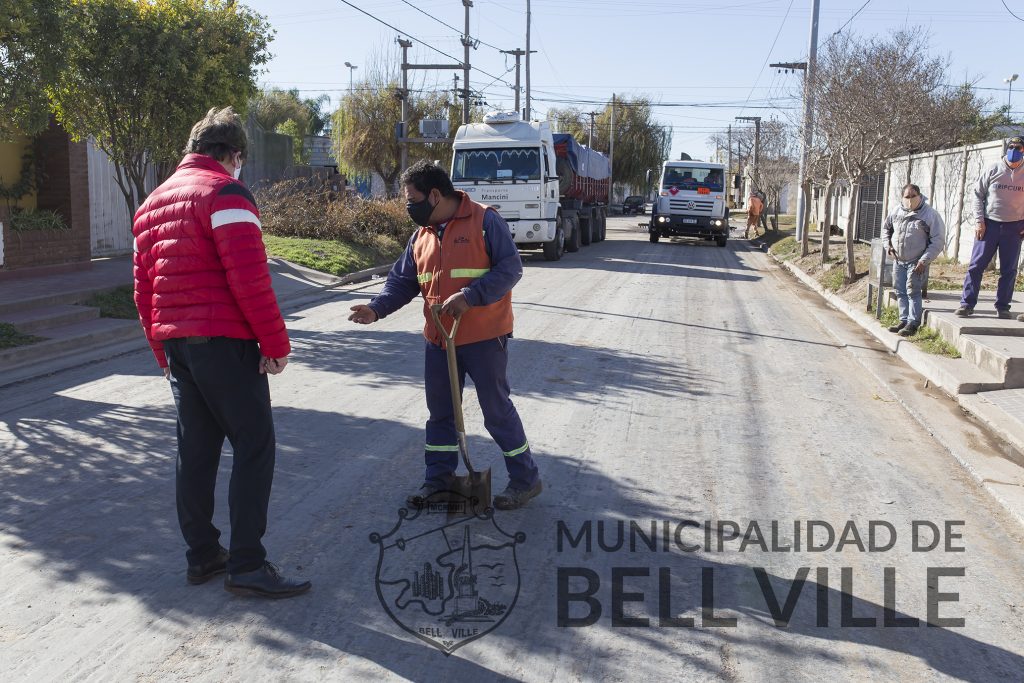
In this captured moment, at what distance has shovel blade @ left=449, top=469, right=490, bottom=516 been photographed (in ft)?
16.1

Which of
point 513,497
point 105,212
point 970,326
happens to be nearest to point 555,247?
point 105,212

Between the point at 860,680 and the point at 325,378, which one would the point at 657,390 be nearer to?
the point at 325,378

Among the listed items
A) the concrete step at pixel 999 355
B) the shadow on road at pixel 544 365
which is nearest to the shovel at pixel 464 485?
the shadow on road at pixel 544 365

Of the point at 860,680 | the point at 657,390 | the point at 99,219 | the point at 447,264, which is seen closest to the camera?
the point at 860,680

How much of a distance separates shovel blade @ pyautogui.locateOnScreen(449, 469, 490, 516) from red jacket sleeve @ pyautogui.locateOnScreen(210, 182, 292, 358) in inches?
60.9

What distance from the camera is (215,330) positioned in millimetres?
3672

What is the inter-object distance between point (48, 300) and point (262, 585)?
367 inches

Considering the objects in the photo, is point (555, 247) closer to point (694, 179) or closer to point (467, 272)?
point (694, 179)

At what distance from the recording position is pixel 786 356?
1021cm

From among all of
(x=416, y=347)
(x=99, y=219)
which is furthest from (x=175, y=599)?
(x=99, y=219)

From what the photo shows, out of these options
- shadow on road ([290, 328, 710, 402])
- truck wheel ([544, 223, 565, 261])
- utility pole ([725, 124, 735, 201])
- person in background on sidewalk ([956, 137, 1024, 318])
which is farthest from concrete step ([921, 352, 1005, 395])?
A: utility pole ([725, 124, 735, 201])

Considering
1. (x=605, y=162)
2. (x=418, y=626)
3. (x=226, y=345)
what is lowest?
(x=418, y=626)

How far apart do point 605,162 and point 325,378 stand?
2753 cm

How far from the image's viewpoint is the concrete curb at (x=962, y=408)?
18.3 feet
